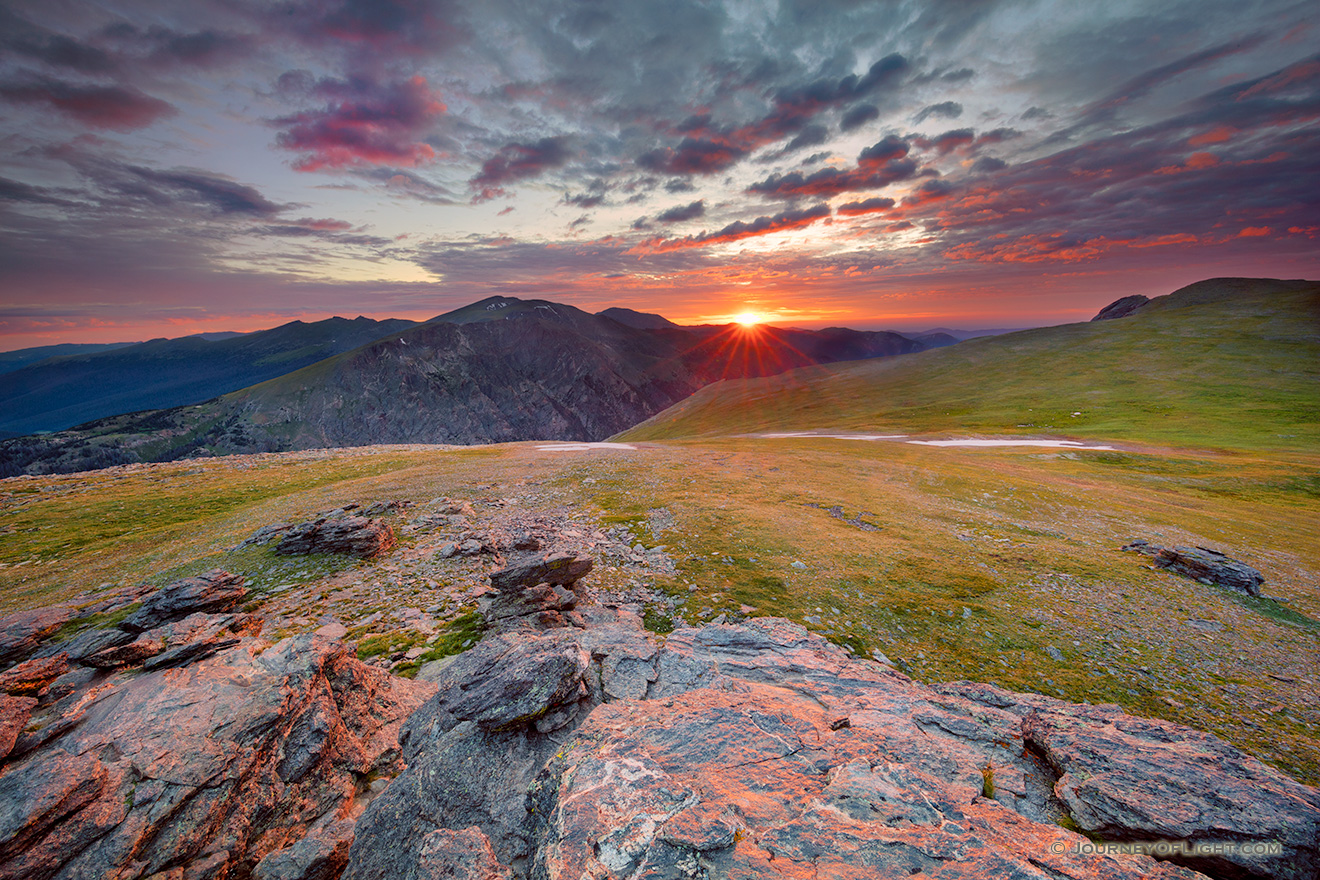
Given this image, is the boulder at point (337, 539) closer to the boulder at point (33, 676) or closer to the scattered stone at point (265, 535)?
the scattered stone at point (265, 535)

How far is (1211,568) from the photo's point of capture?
21297mm

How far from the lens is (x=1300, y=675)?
15.4m

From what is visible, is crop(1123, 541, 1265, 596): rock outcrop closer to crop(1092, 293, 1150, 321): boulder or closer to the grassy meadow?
the grassy meadow

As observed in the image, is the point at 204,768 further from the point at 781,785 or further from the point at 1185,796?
the point at 1185,796

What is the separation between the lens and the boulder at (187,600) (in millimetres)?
14555

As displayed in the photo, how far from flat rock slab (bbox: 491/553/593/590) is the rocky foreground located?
4165 mm

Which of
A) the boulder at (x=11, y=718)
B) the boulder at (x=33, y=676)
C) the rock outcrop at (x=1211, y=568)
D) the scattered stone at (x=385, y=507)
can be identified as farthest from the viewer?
the scattered stone at (x=385, y=507)

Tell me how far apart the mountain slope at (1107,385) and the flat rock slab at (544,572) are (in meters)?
82.8

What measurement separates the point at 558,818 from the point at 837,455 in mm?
47821

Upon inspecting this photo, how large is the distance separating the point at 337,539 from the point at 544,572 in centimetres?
1276

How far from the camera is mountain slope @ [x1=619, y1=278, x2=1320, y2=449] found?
252 ft

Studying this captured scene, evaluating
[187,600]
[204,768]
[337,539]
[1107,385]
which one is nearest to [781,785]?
[204,768]

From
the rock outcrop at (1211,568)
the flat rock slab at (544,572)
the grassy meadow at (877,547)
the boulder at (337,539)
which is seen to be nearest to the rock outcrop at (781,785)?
the flat rock slab at (544,572)

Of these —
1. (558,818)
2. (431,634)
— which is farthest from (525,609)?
(558,818)
